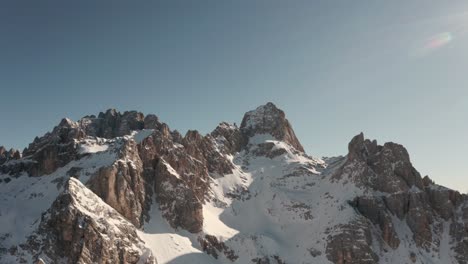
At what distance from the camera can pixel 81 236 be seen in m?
105

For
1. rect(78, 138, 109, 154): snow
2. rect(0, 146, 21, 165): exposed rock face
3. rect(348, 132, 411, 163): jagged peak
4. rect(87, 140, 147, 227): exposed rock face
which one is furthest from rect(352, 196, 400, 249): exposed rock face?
rect(0, 146, 21, 165): exposed rock face

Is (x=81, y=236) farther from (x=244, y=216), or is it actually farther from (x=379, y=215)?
(x=379, y=215)

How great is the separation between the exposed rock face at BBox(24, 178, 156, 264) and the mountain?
0.28 meters

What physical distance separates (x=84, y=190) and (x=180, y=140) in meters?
66.0

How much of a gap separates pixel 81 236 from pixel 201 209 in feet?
153

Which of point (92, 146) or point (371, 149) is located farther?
point (371, 149)

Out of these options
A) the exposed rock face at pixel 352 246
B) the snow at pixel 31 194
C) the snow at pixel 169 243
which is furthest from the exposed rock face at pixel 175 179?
the exposed rock face at pixel 352 246

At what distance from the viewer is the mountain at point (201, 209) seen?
111 meters

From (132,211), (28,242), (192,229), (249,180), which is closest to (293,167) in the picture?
(249,180)

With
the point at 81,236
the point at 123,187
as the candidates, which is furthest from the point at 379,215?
the point at 81,236

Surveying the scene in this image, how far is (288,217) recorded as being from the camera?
161 m

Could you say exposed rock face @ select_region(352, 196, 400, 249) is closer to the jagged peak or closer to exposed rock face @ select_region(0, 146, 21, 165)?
the jagged peak

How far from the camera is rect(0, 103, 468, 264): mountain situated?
111m

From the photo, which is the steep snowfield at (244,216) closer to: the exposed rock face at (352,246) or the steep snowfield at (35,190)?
the steep snowfield at (35,190)
